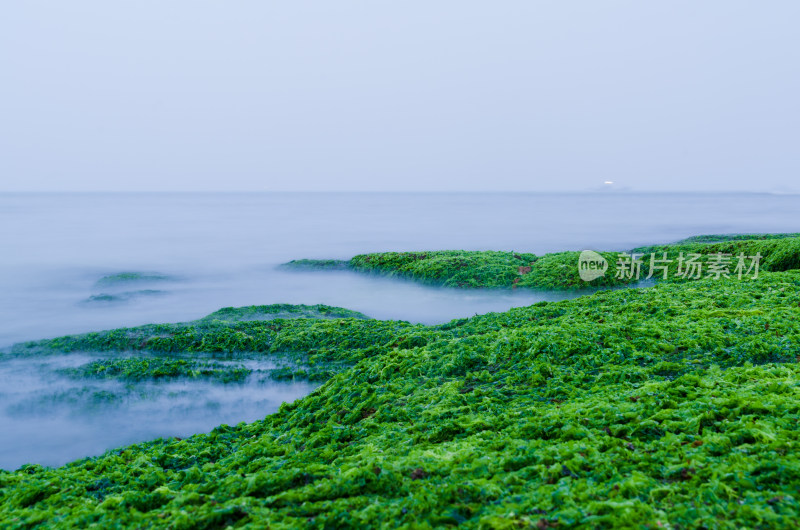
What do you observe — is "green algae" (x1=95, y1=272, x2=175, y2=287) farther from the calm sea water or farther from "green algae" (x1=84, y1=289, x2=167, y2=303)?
"green algae" (x1=84, y1=289, x2=167, y2=303)

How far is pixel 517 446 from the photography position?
3.14m

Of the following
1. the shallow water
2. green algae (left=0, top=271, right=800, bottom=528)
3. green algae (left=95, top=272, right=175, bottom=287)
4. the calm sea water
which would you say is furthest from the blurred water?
green algae (left=0, top=271, right=800, bottom=528)

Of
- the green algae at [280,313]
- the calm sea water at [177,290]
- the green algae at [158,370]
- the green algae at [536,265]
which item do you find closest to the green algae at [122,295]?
the calm sea water at [177,290]

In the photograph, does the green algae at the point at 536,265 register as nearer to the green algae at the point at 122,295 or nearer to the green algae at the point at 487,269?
the green algae at the point at 487,269

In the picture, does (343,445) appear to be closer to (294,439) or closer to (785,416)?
(294,439)

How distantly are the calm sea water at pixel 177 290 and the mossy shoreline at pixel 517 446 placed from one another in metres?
1.65

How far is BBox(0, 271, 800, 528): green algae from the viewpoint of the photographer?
243 cm

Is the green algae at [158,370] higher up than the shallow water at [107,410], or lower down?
higher up

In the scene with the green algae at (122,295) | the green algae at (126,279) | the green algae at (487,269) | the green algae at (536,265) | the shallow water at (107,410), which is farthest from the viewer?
the green algae at (126,279)

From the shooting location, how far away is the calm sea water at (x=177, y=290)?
6.20 metres

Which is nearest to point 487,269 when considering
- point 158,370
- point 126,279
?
point 158,370

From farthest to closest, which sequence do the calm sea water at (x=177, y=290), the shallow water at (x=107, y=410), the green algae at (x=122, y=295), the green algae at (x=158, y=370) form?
the green algae at (x=122, y=295), the green algae at (x=158, y=370), the calm sea water at (x=177, y=290), the shallow water at (x=107, y=410)

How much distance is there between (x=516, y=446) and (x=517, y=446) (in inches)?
0.7

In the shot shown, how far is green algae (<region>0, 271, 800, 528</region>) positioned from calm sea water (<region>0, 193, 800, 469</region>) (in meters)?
1.66
